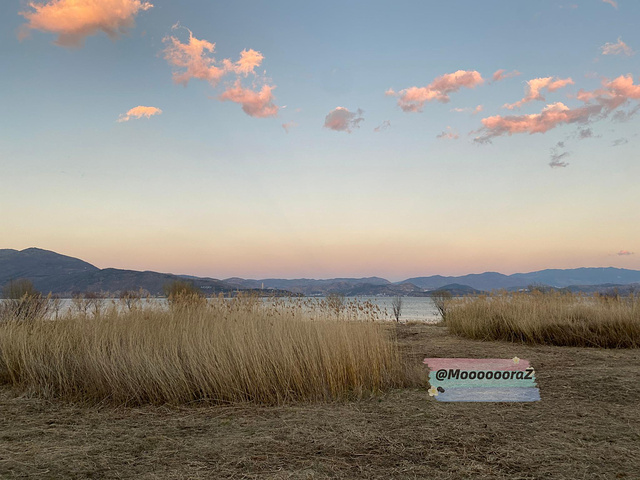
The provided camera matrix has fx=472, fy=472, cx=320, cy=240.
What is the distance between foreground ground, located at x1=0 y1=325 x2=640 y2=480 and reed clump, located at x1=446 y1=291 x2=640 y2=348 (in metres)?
4.16

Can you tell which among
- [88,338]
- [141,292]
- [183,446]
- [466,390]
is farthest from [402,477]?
[141,292]

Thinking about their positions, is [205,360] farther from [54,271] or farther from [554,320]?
[54,271]

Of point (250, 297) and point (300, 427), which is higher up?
point (250, 297)

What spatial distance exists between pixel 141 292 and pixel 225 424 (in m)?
4.49

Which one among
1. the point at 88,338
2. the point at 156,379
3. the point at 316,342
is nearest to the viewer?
the point at 156,379

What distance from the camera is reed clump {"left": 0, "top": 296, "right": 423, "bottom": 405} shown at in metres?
5.42

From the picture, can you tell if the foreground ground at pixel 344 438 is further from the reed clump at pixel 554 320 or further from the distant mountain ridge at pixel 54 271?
the distant mountain ridge at pixel 54 271

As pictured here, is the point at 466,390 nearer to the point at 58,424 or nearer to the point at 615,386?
A: the point at 615,386

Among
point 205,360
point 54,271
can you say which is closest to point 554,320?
point 205,360

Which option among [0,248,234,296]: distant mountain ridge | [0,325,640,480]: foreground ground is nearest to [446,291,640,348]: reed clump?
[0,325,640,480]: foreground ground

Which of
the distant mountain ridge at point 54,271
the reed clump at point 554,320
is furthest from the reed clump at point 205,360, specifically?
the distant mountain ridge at point 54,271

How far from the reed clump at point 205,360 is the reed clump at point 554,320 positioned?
487 centimetres

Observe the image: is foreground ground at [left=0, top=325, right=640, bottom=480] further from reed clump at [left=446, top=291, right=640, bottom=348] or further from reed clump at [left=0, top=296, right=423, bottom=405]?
reed clump at [left=446, top=291, right=640, bottom=348]

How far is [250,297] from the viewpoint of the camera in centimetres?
827
